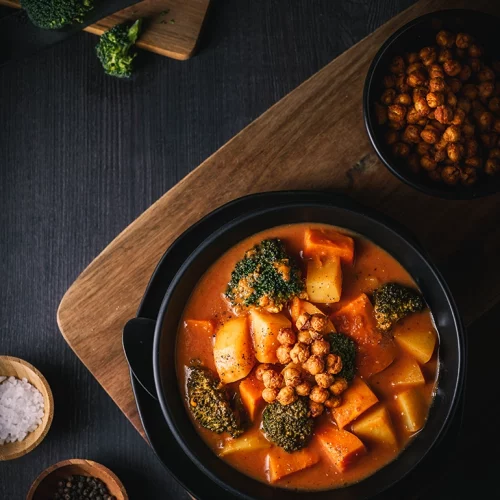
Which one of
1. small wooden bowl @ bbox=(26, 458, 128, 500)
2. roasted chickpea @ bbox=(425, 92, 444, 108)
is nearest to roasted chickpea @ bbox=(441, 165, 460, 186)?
roasted chickpea @ bbox=(425, 92, 444, 108)

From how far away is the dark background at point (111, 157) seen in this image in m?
4.31

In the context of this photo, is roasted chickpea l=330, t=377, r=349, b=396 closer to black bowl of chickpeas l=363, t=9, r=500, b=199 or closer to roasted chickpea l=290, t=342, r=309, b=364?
roasted chickpea l=290, t=342, r=309, b=364

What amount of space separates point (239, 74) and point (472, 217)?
1.70 meters

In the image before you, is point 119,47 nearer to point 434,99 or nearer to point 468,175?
point 434,99

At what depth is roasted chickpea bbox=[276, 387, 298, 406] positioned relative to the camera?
319 centimetres

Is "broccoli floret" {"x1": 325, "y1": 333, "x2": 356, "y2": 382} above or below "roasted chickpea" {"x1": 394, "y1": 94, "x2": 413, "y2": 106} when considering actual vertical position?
below

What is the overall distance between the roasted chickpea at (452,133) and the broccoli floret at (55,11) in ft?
7.17

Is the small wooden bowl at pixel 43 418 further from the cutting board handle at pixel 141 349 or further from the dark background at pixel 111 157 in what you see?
the cutting board handle at pixel 141 349

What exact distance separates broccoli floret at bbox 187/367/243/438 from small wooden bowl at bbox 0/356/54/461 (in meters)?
Answer: 1.18

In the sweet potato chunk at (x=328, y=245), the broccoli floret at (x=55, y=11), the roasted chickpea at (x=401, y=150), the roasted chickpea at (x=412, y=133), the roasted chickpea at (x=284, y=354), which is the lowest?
the roasted chickpea at (x=284, y=354)

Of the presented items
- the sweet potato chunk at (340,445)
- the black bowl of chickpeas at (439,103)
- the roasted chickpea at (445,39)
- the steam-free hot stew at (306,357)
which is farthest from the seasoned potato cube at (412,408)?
the roasted chickpea at (445,39)

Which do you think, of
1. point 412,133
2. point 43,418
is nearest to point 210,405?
point 43,418

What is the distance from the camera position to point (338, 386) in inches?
127

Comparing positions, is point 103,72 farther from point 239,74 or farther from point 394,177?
point 394,177
